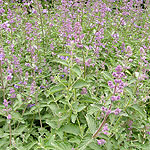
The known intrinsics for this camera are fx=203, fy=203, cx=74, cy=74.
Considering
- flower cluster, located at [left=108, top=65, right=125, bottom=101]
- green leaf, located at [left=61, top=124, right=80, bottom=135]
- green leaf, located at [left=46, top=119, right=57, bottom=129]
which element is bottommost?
green leaf, located at [left=46, top=119, right=57, bottom=129]

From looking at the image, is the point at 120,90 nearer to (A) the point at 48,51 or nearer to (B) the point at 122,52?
(A) the point at 48,51

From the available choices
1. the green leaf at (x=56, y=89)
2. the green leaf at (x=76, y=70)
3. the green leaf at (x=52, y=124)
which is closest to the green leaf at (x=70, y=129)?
the green leaf at (x=52, y=124)

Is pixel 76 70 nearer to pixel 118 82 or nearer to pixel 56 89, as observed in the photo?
pixel 56 89

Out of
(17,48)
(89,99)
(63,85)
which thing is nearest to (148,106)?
(89,99)

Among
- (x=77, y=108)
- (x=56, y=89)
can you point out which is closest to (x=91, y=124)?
(x=77, y=108)

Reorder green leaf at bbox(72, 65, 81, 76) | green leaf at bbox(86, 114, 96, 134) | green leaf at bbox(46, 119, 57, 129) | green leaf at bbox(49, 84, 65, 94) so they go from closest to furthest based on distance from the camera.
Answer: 1. green leaf at bbox(86, 114, 96, 134)
2. green leaf at bbox(72, 65, 81, 76)
3. green leaf at bbox(49, 84, 65, 94)
4. green leaf at bbox(46, 119, 57, 129)

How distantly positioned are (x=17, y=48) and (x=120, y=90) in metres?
2.95

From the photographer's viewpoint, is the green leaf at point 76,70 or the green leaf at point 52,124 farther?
the green leaf at point 52,124

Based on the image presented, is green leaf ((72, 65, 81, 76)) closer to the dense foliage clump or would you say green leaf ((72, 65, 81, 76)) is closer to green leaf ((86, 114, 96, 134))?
the dense foliage clump

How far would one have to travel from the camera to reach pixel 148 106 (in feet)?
12.6

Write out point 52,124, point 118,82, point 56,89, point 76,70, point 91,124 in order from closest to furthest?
point 118,82 < point 91,124 < point 76,70 < point 56,89 < point 52,124

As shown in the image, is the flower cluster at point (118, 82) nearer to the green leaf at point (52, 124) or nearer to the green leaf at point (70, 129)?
the green leaf at point (70, 129)

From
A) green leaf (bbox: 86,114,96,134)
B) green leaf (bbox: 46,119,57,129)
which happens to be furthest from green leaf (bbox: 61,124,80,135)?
green leaf (bbox: 86,114,96,134)

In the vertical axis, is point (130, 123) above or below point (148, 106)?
above
